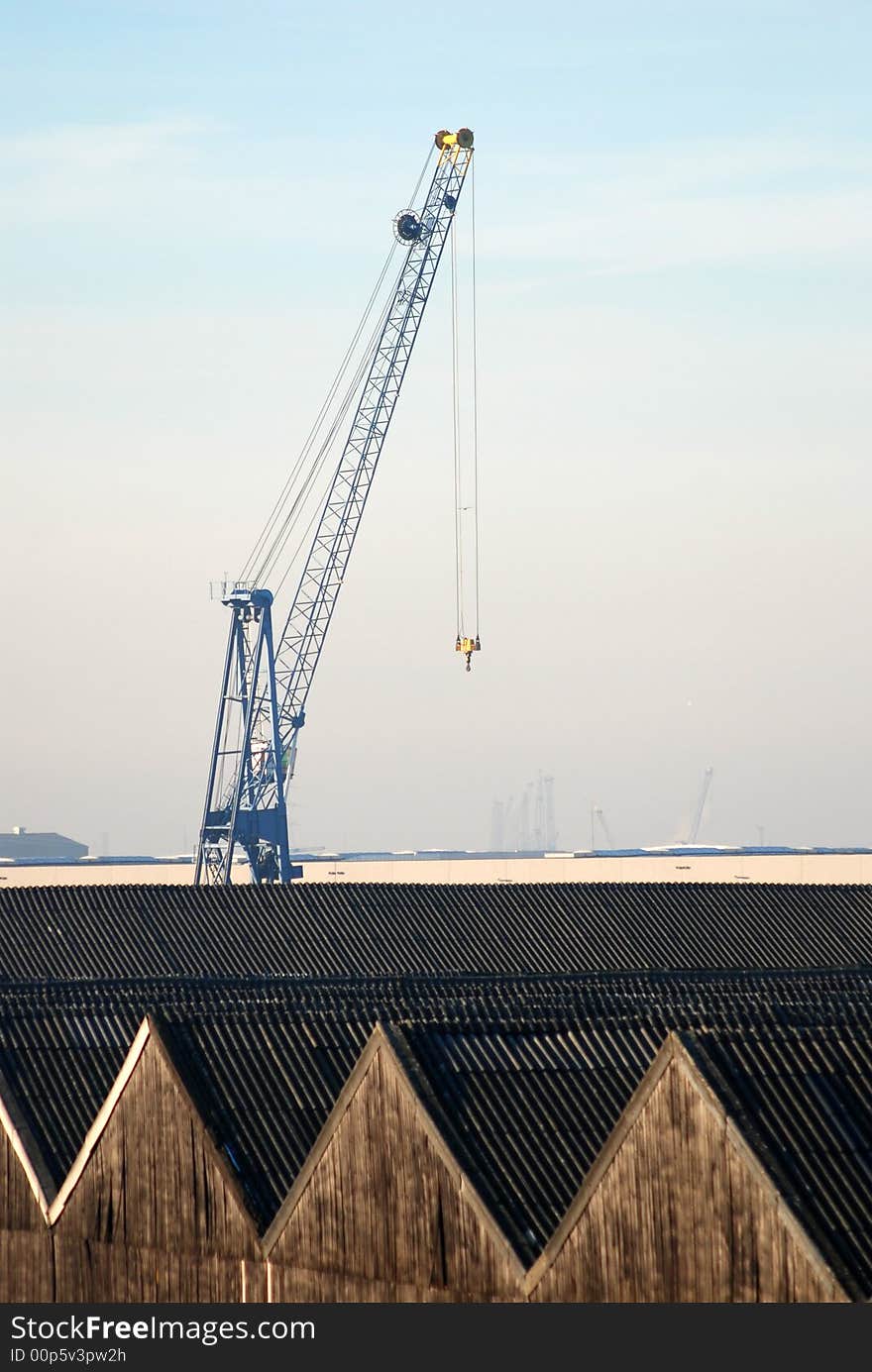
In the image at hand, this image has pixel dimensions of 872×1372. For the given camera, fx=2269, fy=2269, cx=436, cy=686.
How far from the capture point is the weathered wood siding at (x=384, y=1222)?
32375 mm

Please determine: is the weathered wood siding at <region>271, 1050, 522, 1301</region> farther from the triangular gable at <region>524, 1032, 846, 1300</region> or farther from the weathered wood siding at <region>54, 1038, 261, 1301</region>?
the weathered wood siding at <region>54, 1038, 261, 1301</region>

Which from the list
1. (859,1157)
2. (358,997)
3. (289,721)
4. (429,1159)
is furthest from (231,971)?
(289,721)

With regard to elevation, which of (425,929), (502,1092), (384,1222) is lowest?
(384,1222)

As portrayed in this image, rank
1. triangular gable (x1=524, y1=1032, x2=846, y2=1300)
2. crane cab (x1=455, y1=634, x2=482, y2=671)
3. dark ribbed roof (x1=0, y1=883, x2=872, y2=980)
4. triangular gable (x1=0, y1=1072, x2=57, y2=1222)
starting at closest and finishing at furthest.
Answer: triangular gable (x1=524, y1=1032, x2=846, y2=1300) < triangular gable (x1=0, y1=1072, x2=57, y2=1222) < dark ribbed roof (x1=0, y1=883, x2=872, y2=980) < crane cab (x1=455, y1=634, x2=482, y2=671)

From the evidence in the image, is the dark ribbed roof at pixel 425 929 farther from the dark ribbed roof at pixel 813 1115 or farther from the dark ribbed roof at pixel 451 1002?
the dark ribbed roof at pixel 813 1115

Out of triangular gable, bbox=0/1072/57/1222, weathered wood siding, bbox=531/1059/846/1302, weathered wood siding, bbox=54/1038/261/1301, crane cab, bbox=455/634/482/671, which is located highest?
crane cab, bbox=455/634/482/671

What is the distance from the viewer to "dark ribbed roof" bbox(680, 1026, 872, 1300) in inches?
1086

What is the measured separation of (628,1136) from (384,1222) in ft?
17.8

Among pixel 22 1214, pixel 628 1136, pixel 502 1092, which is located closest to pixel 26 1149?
pixel 22 1214

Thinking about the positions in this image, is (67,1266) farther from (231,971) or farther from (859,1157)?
(231,971)

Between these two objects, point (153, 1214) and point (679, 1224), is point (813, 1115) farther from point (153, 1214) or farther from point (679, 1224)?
point (153, 1214)

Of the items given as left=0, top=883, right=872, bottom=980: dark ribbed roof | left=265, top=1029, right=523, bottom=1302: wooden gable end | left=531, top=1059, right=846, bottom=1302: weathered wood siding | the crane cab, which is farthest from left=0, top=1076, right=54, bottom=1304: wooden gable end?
the crane cab

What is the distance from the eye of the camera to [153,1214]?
39.0 metres

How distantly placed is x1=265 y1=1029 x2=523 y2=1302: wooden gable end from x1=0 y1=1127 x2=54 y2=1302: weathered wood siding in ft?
26.1
